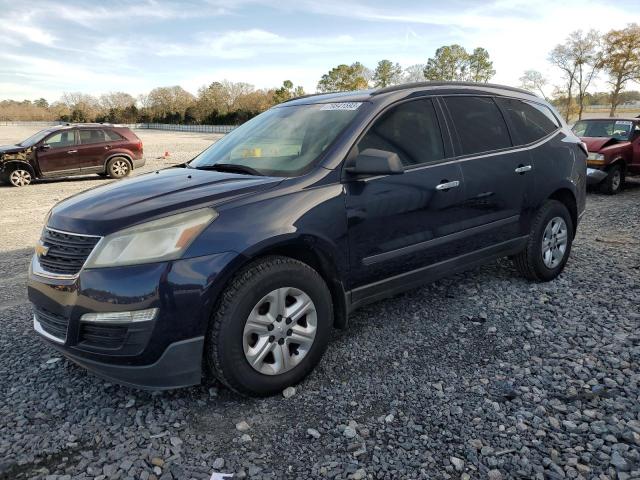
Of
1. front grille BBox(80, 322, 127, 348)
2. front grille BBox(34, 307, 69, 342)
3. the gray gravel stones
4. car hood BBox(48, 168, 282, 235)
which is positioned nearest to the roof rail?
car hood BBox(48, 168, 282, 235)

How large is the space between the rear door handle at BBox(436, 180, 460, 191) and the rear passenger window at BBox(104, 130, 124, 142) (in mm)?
13240

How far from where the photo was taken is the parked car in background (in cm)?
1049

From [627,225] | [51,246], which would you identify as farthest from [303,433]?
[627,225]

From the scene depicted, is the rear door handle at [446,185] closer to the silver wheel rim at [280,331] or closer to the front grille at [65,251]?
the silver wheel rim at [280,331]

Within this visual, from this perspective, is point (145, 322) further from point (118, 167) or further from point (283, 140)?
point (118, 167)

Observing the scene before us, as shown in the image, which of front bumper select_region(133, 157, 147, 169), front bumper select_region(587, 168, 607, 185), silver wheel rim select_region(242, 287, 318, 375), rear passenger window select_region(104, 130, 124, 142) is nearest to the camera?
silver wheel rim select_region(242, 287, 318, 375)

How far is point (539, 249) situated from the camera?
4.54 metres

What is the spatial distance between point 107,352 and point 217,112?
80038 mm

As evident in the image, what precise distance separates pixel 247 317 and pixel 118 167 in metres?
13.4

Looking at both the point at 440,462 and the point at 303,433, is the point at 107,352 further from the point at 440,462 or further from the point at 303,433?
the point at 440,462

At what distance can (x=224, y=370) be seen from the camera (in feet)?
8.70

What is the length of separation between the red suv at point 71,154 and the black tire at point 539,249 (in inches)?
507

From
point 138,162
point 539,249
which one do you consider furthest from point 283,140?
point 138,162

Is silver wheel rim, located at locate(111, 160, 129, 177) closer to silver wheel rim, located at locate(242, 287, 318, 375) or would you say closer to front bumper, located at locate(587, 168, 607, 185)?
front bumper, located at locate(587, 168, 607, 185)
